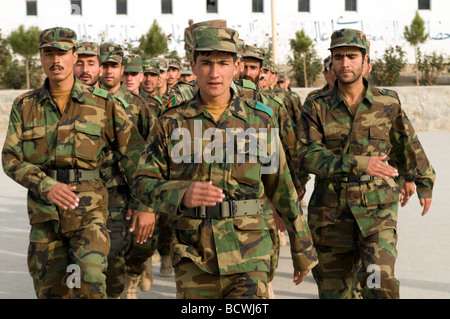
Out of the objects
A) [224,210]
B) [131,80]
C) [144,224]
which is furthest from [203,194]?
[131,80]

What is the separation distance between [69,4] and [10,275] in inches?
1812

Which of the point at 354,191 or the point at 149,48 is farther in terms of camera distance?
the point at 149,48

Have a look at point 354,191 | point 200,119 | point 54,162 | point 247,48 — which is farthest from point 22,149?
point 247,48

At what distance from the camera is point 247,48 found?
8.55 metres

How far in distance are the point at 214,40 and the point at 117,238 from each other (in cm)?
306

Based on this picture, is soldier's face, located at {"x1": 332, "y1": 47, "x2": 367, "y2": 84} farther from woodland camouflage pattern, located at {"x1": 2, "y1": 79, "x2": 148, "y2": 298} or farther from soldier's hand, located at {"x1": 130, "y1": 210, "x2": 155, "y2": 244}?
soldier's hand, located at {"x1": 130, "y1": 210, "x2": 155, "y2": 244}

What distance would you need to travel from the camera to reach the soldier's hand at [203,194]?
4.12m

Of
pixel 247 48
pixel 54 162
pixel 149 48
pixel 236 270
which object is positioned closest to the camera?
pixel 236 270

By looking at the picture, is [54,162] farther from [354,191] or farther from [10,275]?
[10,275]

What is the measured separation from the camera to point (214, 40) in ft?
15.3

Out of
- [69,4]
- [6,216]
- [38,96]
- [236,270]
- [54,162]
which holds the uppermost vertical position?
[69,4]

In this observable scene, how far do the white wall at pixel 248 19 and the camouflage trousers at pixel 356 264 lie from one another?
1731 inches

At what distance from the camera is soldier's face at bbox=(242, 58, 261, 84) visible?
8.56 meters

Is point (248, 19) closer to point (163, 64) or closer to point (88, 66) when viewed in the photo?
point (163, 64)
